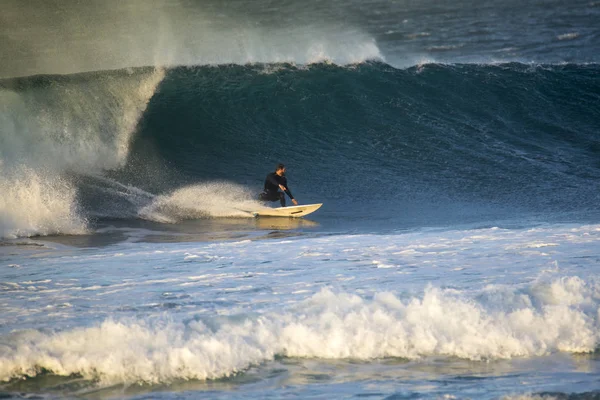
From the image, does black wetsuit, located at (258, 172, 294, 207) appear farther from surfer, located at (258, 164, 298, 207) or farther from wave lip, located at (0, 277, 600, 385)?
wave lip, located at (0, 277, 600, 385)

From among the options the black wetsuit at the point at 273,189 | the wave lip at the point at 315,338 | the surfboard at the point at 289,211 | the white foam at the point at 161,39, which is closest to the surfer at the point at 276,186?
the black wetsuit at the point at 273,189

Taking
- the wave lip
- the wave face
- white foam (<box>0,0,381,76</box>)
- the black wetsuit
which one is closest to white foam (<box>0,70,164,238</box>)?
the wave face

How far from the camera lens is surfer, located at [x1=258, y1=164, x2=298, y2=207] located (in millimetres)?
12203

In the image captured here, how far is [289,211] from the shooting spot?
12.0m

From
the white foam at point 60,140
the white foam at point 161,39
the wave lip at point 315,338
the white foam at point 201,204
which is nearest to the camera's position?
the wave lip at point 315,338

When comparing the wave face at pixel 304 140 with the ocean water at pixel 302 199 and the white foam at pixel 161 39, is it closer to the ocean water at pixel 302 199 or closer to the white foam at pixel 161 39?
the ocean water at pixel 302 199

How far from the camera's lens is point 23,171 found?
12.5 m

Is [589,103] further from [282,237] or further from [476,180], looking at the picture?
[282,237]

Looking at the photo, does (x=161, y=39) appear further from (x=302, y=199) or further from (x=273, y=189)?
(x=273, y=189)

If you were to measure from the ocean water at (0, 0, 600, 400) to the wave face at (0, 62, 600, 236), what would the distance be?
0.20ft

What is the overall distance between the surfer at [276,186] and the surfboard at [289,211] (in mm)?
144

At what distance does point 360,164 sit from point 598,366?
10150 millimetres

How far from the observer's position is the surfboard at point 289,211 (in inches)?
472

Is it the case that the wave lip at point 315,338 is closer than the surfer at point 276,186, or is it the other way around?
the wave lip at point 315,338
